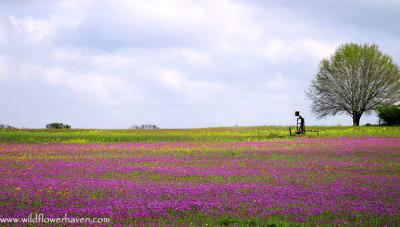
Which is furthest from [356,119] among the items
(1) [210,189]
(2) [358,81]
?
(1) [210,189]

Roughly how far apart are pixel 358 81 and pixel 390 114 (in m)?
7.67

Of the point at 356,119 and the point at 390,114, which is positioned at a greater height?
the point at 390,114

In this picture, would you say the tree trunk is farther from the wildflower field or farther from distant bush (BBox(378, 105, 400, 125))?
the wildflower field

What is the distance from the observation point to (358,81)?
78062 millimetres

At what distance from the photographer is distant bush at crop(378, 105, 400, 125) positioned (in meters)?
73.4

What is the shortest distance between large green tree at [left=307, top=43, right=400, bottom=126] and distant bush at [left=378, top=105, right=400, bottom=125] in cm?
369

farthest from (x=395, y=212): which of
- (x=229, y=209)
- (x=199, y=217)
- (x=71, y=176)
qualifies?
(x=71, y=176)

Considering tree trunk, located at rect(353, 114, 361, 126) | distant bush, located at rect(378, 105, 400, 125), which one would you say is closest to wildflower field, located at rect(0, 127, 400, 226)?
distant bush, located at rect(378, 105, 400, 125)

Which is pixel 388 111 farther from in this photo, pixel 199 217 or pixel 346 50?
pixel 199 217

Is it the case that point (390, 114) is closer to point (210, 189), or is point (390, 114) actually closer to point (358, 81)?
point (358, 81)

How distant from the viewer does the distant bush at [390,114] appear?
73438mm

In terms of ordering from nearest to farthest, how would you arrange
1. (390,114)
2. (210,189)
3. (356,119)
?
(210,189)
(390,114)
(356,119)

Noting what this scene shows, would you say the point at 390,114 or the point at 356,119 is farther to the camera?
the point at 356,119

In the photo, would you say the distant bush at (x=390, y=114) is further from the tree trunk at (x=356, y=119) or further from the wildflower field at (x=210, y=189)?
the wildflower field at (x=210, y=189)
